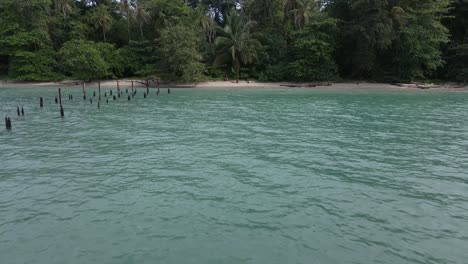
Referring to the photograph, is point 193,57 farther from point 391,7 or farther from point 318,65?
point 391,7

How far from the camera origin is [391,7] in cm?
4981

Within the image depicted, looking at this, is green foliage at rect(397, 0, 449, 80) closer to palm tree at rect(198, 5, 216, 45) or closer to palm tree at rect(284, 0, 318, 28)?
palm tree at rect(284, 0, 318, 28)

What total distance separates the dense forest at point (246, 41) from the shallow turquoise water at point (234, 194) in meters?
29.9

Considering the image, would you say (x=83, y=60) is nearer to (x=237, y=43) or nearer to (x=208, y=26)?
(x=208, y=26)

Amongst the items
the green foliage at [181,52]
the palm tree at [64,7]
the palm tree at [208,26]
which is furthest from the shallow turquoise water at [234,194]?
the palm tree at [64,7]

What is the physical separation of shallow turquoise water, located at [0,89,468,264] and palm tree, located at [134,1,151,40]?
126 ft

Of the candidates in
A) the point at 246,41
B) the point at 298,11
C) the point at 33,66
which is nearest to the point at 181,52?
the point at 246,41

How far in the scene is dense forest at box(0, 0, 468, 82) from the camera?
48156 millimetres

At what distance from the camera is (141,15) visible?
187 ft

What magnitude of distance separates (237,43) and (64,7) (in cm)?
2936

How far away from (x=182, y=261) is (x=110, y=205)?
3673 mm

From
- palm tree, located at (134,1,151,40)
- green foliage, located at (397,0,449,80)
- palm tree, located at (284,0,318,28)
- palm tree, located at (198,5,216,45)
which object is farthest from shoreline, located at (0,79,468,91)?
palm tree, located at (284,0,318,28)

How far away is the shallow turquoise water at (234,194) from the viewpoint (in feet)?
26.3

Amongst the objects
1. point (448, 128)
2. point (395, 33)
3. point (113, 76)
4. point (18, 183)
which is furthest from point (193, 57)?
point (18, 183)
